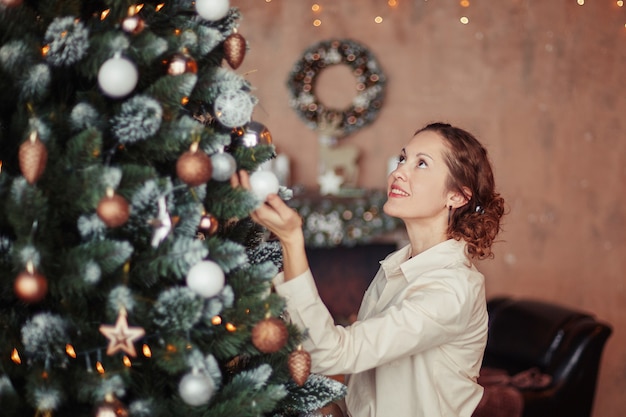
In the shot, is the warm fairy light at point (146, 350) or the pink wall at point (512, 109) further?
the pink wall at point (512, 109)

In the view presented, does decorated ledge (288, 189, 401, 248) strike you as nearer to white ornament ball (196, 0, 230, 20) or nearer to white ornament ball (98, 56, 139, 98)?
Result: white ornament ball (196, 0, 230, 20)

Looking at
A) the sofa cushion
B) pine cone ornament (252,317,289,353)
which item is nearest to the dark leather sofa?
the sofa cushion

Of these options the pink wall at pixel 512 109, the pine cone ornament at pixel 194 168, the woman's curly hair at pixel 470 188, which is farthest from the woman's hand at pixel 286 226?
the pink wall at pixel 512 109

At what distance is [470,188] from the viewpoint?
178cm

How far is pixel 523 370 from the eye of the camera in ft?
11.5

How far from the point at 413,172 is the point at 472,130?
2864 millimetres

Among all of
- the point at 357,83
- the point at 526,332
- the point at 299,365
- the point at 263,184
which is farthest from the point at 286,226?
the point at 357,83

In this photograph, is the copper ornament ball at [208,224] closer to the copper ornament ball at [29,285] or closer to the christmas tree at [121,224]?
the christmas tree at [121,224]

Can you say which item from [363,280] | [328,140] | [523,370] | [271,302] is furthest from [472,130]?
[271,302]

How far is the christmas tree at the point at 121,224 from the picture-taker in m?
0.96

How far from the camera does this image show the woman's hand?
4.10 ft

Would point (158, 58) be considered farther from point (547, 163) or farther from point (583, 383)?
point (547, 163)

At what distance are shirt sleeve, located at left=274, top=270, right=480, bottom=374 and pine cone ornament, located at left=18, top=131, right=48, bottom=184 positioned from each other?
55 cm

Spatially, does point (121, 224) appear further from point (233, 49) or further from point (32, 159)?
point (233, 49)
